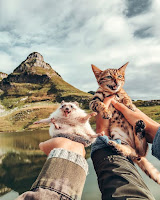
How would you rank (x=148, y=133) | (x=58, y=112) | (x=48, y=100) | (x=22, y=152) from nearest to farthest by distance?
(x=148, y=133)
(x=58, y=112)
(x=22, y=152)
(x=48, y=100)

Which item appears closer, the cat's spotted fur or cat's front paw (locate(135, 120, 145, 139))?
cat's front paw (locate(135, 120, 145, 139))

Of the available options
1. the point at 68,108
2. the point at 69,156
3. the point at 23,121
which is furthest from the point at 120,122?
the point at 23,121

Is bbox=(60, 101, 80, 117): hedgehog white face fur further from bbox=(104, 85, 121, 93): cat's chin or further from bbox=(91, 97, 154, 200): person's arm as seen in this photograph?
bbox=(104, 85, 121, 93): cat's chin

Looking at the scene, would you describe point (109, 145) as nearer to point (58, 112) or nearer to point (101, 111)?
point (101, 111)

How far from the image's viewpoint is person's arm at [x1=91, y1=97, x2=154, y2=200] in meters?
1.71

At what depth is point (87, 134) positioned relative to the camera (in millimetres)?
2719

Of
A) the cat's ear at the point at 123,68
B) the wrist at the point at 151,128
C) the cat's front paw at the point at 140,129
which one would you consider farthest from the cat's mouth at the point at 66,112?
the cat's ear at the point at 123,68

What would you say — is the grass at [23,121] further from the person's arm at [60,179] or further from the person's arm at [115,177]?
the person's arm at [60,179]

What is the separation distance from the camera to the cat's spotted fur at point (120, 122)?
3.03m

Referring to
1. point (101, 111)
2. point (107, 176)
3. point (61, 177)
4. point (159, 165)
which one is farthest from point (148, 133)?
point (159, 165)

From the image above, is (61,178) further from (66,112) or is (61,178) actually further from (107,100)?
(107,100)

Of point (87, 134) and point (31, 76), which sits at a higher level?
point (31, 76)

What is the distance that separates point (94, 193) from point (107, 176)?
4630 millimetres

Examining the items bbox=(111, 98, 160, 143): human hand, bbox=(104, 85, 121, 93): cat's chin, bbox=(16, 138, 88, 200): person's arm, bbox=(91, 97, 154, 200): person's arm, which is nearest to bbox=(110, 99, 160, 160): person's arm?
bbox=(111, 98, 160, 143): human hand
